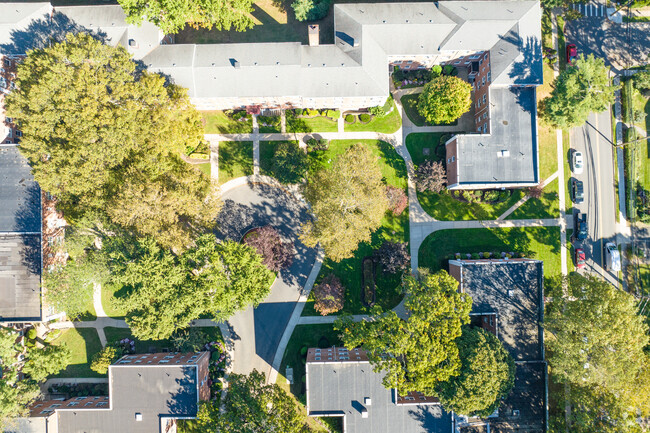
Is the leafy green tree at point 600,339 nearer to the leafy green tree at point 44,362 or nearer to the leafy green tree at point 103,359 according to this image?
the leafy green tree at point 103,359

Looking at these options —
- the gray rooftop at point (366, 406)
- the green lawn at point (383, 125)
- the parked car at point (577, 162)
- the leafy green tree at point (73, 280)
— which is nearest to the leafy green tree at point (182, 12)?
the green lawn at point (383, 125)

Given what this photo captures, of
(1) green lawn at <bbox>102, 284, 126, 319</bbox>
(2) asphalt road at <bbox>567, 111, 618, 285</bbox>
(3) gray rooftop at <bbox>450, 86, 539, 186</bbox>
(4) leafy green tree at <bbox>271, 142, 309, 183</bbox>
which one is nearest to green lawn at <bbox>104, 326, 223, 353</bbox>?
(1) green lawn at <bbox>102, 284, 126, 319</bbox>

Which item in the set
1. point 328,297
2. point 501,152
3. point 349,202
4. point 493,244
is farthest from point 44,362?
point 501,152

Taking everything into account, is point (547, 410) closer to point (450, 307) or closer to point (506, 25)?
point (450, 307)

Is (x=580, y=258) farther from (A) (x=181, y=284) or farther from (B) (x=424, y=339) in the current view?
(A) (x=181, y=284)

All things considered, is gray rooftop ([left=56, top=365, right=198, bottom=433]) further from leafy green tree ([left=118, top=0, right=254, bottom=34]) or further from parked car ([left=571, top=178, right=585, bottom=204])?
parked car ([left=571, top=178, right=585, bottom=204])

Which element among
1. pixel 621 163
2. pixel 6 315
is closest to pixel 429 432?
pixel 621 163
